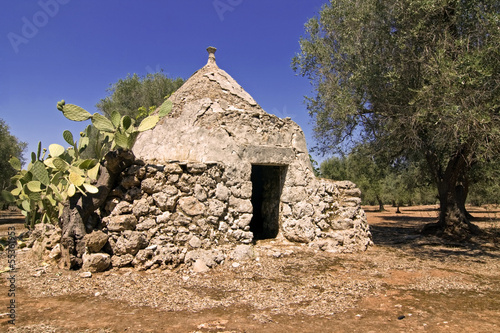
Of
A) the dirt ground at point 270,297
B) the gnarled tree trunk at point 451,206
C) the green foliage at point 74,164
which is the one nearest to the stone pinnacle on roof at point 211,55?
the green foliage at point 74,164

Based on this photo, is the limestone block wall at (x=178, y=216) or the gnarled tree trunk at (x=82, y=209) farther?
the limestone block wall at (x=178, y=216)

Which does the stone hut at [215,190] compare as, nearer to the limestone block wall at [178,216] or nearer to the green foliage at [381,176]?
the limestone block wall at [178,216]

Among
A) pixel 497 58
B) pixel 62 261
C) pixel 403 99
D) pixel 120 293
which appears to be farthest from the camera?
pixel 403 99

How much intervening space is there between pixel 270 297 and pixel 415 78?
6.55 metres

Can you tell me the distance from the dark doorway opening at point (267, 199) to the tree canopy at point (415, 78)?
239 centimetres

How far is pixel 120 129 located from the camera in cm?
607

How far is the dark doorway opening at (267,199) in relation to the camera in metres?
8.74

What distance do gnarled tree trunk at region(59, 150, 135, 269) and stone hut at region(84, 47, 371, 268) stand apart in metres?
0.24

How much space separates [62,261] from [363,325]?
5011 mm

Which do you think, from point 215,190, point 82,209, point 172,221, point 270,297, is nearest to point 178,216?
point 172,221

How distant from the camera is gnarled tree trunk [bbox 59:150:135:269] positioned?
5.72 meters

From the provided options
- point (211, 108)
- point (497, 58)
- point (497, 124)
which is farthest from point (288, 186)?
point (497, 58)

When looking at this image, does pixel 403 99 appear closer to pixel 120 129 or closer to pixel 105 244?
pixel 120 129

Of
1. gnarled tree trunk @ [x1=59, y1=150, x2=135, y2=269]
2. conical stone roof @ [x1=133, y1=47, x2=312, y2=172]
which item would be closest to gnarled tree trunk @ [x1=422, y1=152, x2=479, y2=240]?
conical stone roof @ [x1=133, y1=47, x2=312, y2=172]
